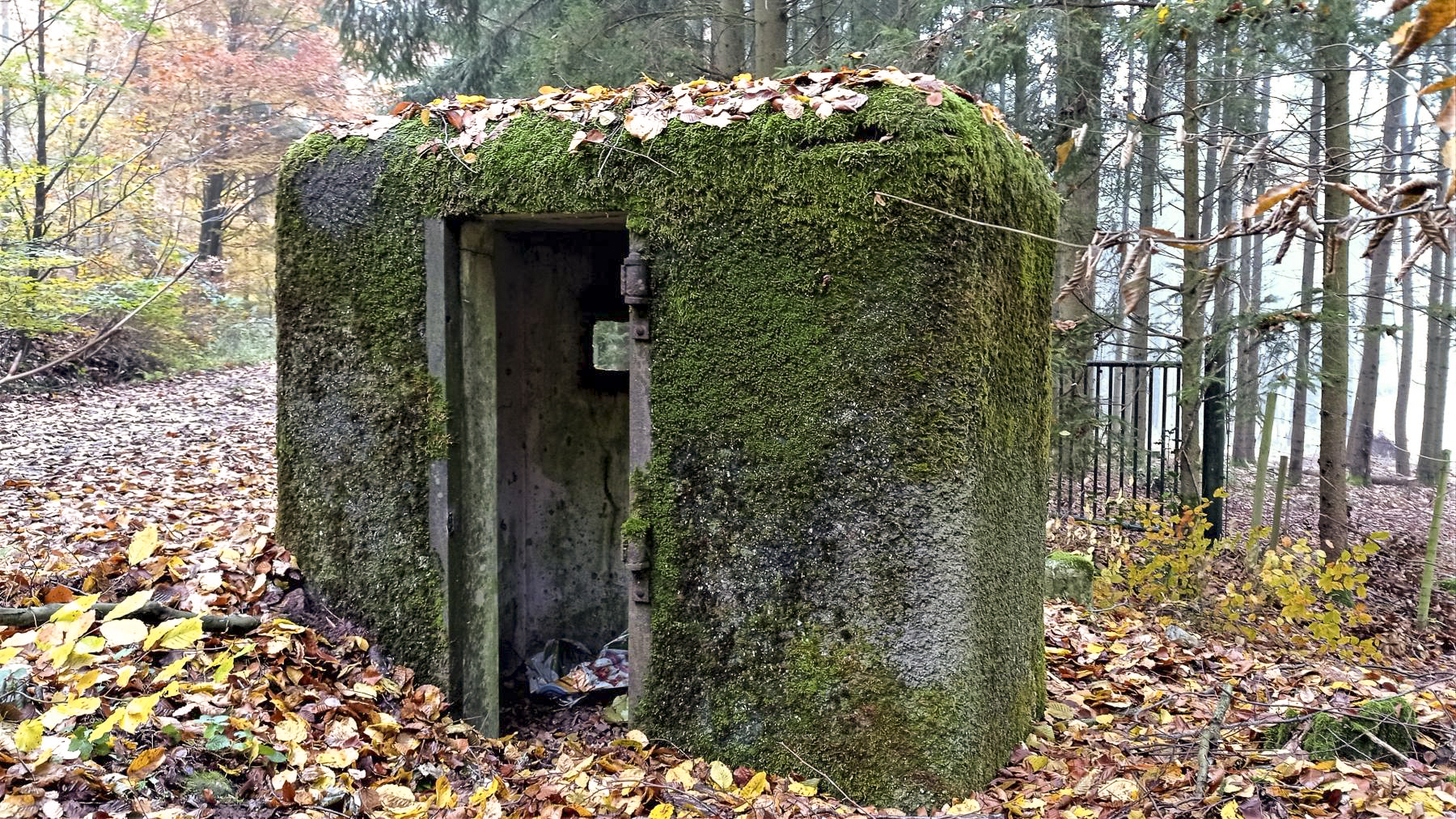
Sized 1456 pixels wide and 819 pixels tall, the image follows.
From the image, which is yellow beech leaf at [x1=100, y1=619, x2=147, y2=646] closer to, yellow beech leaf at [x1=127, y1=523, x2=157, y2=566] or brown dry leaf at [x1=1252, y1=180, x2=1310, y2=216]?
yellow beech leaf at [x1=127, y1=523, x2=157, y2=566]

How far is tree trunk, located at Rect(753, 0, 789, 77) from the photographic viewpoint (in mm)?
8258

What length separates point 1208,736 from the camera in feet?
11.2

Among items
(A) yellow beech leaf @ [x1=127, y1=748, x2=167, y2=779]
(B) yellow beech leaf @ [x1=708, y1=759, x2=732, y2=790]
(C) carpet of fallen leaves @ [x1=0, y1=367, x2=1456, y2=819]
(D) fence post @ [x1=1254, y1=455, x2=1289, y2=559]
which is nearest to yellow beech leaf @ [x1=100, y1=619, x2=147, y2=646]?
(C) carpet of fallen leaves @ [x1=0, y1=367, x2=1456, y2=819]

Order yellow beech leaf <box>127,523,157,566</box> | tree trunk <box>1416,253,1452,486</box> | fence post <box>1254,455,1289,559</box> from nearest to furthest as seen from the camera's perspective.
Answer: yellow beech leaf <box>127,523,157,566</box>, fence post <box>1254,455,1289,559</box>, tree trunk <box>1416,253,1452,486</box>

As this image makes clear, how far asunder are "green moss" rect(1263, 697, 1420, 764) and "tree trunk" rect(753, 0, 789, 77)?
6742 mm

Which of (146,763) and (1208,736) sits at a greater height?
(146,763)

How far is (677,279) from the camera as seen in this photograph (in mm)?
3326

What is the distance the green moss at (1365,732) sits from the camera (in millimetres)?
3277

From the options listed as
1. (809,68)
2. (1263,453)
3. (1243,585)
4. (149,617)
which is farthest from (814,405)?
(1263,453)

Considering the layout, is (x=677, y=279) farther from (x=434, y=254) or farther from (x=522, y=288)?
(x=522, y=288)

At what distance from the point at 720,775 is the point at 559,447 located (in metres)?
2.39

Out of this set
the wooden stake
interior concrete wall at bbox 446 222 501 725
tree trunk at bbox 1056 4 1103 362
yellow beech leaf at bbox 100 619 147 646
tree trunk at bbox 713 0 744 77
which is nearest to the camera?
yellow beech leaf at bbox 100 619 147 646

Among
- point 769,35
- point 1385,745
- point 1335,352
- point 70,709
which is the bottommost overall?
point 1385,745

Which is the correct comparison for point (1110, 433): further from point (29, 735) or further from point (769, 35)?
point (29, 735)
